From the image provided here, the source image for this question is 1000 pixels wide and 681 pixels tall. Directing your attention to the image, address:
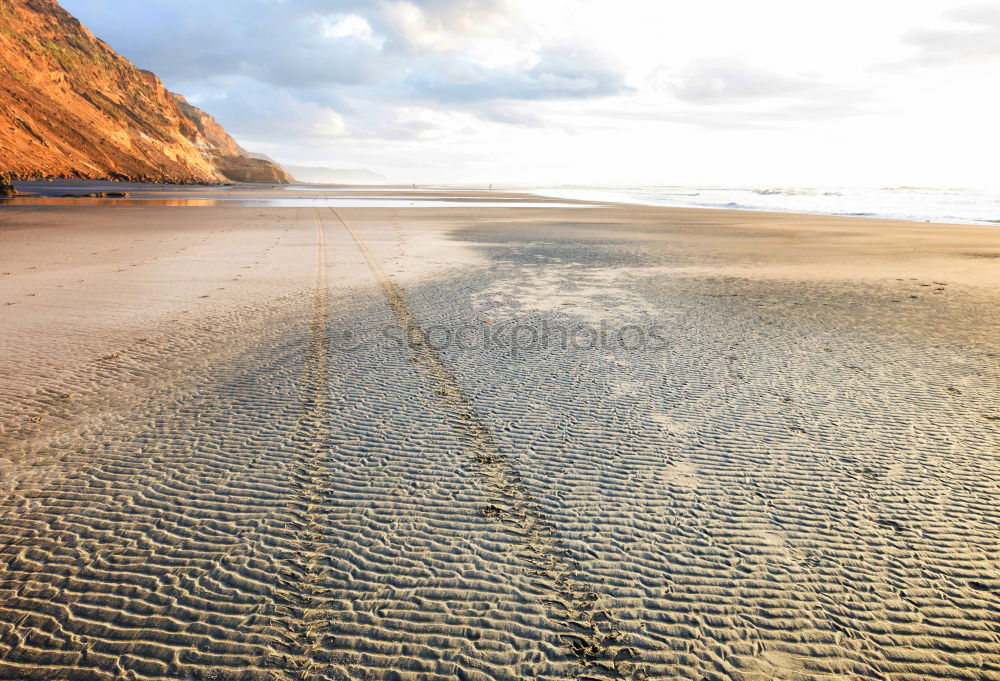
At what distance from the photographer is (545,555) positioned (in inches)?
111

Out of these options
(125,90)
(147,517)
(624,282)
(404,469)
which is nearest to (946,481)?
(404,469)

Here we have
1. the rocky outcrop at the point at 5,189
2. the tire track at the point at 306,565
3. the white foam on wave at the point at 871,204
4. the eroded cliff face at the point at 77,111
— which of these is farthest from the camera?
the eroded cliff face at the point at 77,111

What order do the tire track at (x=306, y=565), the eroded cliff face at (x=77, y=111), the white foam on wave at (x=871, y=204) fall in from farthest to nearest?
the eroded cliff face at (x=77, y=111)
the white foam on wave at (x=871, y=204)
the tire track at (x=306, y=565)

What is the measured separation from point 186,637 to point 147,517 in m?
1.03

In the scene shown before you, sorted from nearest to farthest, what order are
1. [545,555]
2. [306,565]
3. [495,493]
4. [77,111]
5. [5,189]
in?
[306,565] → [545,555] → [495,493] → [5,189] → [77,111]

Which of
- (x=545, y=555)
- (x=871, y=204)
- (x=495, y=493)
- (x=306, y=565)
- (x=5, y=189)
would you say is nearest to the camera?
(x=306, y=565)

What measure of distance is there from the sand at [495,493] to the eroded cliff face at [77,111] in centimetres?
5819

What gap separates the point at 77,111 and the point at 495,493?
306ft

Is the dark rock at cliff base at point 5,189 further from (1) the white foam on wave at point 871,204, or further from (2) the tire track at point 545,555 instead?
(1) the white foam on wave at point 871,204

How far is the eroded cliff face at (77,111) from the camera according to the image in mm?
56938

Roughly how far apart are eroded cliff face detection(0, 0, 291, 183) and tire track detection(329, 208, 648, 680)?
60515 millimetres

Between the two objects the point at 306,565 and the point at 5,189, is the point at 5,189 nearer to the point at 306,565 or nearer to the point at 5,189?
the point at 5,189

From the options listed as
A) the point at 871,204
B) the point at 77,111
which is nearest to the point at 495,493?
the point at 871,204

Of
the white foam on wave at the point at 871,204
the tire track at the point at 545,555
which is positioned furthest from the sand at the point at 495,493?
the white foam on wave at the point at 871,204
